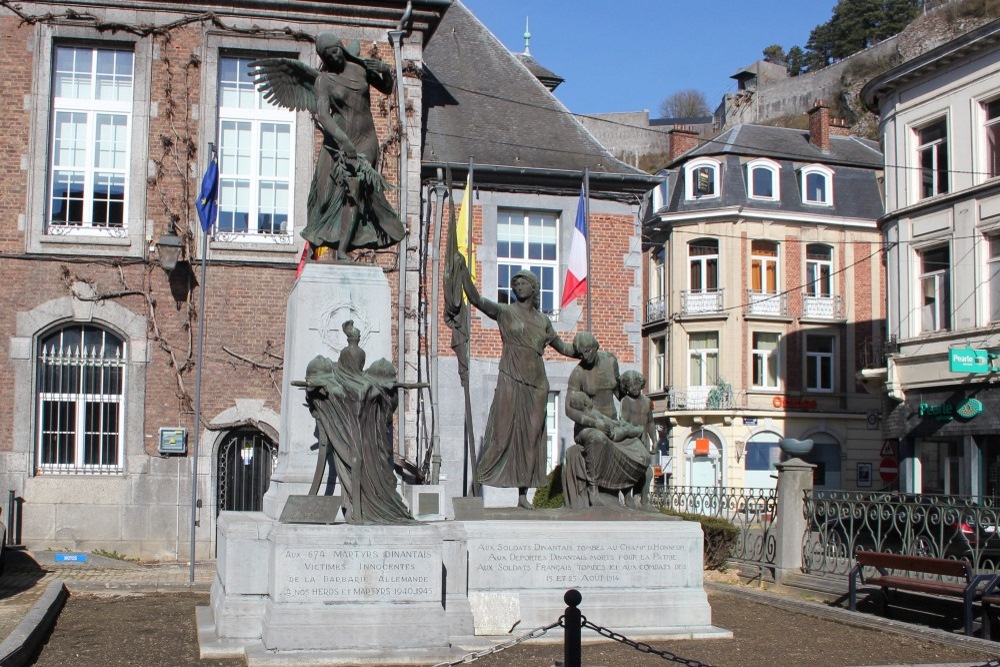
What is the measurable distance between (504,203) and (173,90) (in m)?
6.21

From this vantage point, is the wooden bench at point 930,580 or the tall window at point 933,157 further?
the tall window at point 933,157

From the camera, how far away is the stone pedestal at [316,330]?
1061cm

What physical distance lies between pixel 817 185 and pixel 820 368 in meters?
6.26

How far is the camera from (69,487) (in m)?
18.3

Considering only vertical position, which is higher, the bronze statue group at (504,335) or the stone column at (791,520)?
the bronze statue group at (504,335)

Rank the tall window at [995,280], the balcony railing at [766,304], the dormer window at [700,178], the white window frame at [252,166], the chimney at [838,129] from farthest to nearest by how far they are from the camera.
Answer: the chimney at [838,129], the dormer window at [700,178], the balcony railing at [766,304], the tall window at [995,280], the white window frame at [252,166]

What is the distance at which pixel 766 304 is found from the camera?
130 feet

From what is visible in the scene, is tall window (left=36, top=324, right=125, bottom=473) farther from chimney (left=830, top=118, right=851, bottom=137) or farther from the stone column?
chimney (left=830, top=118, right=851, bottom=137)

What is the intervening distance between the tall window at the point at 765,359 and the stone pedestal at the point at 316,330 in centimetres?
2989

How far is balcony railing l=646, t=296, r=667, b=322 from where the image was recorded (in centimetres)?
4147

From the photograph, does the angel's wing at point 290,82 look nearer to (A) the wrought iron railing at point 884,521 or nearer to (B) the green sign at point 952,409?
(A) the wrought iron railing at point 884,521

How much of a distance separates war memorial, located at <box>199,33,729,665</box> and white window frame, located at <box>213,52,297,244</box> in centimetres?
837

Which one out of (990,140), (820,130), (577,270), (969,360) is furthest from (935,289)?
(820,130)

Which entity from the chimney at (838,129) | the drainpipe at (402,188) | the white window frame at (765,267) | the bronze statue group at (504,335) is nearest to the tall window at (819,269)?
the white window frame at (765,267)
